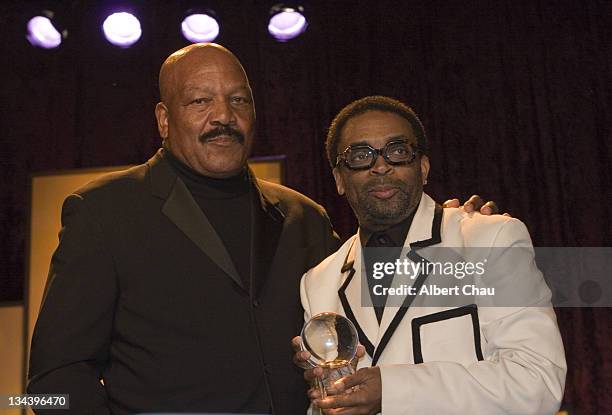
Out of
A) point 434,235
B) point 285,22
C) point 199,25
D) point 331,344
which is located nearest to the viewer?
point 331,344

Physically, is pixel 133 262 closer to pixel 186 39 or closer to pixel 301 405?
pixel 301 405

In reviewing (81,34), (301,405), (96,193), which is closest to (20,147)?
(81,34)

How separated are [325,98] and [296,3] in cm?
52

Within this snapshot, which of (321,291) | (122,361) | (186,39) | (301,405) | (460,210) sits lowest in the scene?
(301,405)

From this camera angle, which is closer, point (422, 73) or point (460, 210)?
point (460, 210)

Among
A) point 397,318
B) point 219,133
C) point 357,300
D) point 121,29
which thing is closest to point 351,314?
point 357,300

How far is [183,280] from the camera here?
207 centimetres

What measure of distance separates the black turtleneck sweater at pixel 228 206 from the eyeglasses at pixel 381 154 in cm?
37

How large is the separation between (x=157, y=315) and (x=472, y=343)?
77 centimetres

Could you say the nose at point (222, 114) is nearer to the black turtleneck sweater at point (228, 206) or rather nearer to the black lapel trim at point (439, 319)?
the black turtleneck sweater at point (228, 206)

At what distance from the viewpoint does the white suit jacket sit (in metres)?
1.67

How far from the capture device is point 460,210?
6.60ft

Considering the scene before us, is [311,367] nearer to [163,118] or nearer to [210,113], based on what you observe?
[210,113]

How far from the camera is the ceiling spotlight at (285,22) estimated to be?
4.00 m
